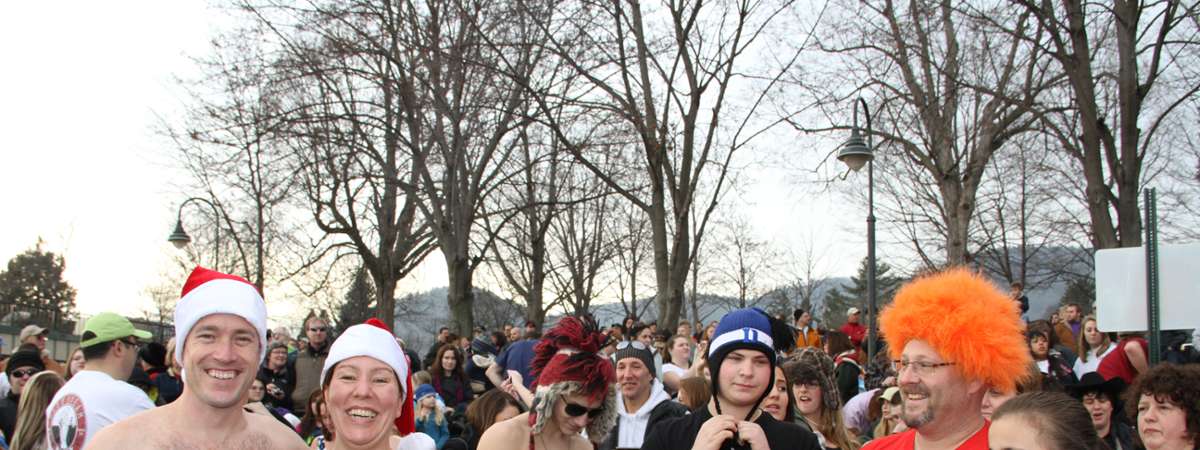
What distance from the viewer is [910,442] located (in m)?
3.68

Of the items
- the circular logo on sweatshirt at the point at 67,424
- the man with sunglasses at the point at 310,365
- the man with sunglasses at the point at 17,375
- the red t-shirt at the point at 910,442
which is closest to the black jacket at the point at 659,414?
the red t-shirt at the point at 910,442

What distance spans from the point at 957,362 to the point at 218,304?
101 inches

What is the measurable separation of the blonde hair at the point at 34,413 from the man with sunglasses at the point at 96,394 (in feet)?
1.88

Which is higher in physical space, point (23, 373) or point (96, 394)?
point (96, 394)

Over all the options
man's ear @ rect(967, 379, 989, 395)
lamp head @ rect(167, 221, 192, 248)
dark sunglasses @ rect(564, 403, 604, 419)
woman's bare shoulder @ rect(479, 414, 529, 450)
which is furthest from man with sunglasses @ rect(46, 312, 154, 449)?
lamp head @ rect(167, 221, 192, 248)

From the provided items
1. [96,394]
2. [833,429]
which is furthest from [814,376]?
[96,394]

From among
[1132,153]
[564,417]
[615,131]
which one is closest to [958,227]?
[1132,153]

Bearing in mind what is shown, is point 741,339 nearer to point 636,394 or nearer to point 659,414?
point 659,414

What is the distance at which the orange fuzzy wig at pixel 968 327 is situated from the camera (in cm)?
347

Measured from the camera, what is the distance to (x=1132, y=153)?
14.9 m

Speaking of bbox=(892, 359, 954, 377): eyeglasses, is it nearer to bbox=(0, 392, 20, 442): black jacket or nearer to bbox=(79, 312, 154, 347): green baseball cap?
bbox=(79, 312, 154, 347): green baseball cap

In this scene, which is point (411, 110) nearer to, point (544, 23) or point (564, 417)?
point (544, 23)

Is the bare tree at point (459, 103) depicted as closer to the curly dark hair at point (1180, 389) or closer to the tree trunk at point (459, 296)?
the tree trunk at point (459, 296)

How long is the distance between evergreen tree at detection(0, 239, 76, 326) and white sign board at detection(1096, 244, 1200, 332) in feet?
144
